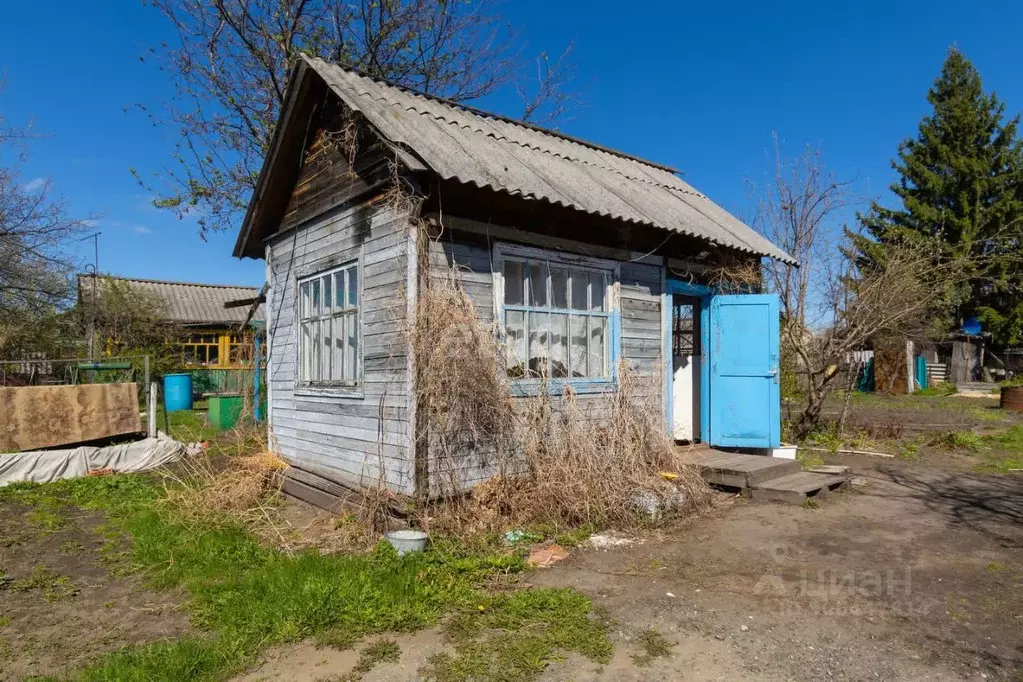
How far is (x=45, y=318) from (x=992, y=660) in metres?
23.2

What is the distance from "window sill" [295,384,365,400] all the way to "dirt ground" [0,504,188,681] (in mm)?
2428

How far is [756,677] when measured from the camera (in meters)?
3.22

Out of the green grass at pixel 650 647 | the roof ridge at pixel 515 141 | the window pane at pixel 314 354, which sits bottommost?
the green grass at pixel 650 647

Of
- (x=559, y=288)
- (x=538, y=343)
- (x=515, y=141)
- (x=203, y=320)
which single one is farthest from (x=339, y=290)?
(x=203, y=320)

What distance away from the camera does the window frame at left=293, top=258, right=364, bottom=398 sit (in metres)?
6.73

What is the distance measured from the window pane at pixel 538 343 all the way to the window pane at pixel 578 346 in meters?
0.38

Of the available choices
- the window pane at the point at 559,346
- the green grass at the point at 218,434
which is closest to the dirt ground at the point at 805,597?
the window pane at the point at 559,346

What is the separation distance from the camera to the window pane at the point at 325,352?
7.51 meters

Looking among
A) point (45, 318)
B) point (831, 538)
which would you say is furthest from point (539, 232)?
point (45, 318)

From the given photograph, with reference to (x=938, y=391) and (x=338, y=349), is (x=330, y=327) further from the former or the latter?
(x=938, y=391)

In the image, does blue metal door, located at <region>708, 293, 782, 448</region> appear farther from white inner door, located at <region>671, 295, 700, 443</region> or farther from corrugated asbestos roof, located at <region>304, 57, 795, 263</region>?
corrugated asbestos roof, located at <region>304, 57, 795, 263</region>

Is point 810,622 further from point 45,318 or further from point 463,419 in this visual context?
point 45,318

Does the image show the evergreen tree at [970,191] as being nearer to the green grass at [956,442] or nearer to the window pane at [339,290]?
the green grass at [956,442]

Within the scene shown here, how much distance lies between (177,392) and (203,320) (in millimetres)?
10920
